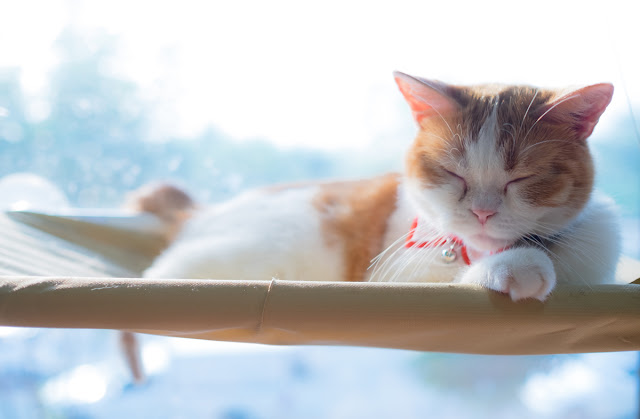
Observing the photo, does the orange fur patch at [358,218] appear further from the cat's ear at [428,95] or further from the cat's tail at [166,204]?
the cat's tail at [166,204]

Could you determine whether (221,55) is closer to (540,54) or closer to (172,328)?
(540,54)

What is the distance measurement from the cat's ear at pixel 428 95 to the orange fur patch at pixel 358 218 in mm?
364

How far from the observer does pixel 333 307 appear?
2.34 feet

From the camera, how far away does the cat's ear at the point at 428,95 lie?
100 cm

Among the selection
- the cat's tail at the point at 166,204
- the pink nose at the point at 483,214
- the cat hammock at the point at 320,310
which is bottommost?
Answer: the cat's tail at the point at 166,204

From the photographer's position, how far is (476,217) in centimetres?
88

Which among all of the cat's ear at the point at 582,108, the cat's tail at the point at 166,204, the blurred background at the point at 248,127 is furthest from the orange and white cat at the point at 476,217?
the blurred background at the point at 248,127

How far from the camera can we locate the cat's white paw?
72cm

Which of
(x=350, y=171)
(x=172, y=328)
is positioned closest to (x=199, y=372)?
(x=350, y=171)

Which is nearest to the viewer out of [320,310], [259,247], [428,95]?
[320,310]

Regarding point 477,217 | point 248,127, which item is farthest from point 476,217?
point 248,127

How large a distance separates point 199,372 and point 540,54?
216cm

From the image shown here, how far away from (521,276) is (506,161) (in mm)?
259

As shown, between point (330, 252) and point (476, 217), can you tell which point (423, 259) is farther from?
point (330, 252)
